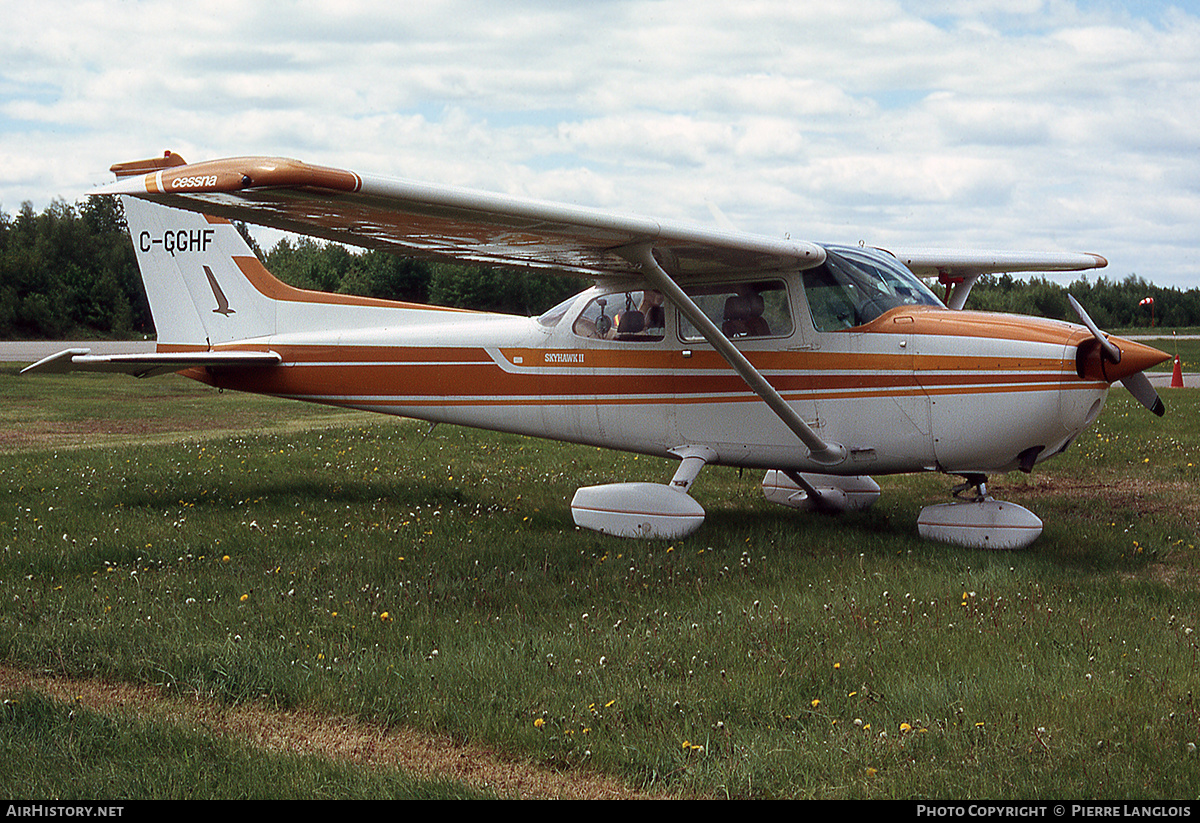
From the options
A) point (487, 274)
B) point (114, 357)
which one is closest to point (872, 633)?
point (114, 357)

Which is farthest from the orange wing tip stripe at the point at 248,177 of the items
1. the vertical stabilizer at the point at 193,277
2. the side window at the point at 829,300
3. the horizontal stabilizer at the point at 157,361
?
the vertical stabilizer at the point at 193,277

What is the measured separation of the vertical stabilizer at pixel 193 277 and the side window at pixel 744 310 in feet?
17.0

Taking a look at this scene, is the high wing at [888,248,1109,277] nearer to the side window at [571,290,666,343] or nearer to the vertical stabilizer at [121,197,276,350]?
the side window at [571,290,666,343]

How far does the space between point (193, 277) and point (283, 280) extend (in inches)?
1674

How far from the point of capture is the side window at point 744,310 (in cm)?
820

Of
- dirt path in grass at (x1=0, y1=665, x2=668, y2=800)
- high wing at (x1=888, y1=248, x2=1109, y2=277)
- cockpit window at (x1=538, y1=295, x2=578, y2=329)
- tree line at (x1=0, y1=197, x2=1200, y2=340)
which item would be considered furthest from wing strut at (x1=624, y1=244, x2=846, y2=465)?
tree line at (x1=0, y1=197, x2=1200, y2=340)

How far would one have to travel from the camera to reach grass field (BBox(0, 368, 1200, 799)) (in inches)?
153

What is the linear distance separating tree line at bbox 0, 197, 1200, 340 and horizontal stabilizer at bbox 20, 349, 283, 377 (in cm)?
2518

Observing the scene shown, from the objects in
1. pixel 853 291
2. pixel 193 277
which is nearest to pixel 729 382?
pixel 853 291

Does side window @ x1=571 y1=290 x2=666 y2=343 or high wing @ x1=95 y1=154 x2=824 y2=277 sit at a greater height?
high wing @ x1=95 y1=154 x2=824 y2=277

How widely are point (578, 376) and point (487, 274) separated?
32.4 metres

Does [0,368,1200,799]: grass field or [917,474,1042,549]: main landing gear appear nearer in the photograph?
[0,368,1200,799]: grass field

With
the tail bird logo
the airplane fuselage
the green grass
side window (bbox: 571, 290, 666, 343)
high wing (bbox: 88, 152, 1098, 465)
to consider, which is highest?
high wing (bbox: 88, 152, 1098, 465)

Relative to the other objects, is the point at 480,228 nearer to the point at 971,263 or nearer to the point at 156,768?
the point at 156,768
